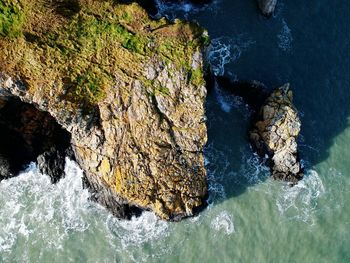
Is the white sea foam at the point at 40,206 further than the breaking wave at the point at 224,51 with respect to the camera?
No

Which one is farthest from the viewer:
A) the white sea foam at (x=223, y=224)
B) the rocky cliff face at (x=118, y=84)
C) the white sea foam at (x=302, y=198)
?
the white sea foam at (x=302, y=198)

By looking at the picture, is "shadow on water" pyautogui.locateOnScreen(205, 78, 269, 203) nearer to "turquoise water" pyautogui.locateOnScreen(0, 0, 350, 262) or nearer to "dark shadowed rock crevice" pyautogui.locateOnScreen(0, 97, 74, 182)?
"turquoise water" pyautogui.locateOnScreen(0, 0, 350, 262)

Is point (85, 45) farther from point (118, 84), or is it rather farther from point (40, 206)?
point (40, 206)

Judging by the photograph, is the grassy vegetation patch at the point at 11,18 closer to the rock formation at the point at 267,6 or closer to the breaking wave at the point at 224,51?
the breaking wave at the point at 224,51

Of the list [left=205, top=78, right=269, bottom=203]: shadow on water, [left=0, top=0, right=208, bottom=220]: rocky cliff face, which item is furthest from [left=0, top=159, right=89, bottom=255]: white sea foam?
[left=205, top=78, right=269, bottom=203]: shadow on water

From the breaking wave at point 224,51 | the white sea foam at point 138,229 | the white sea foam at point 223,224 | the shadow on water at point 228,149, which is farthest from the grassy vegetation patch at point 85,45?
the white sea foam at point 223,224

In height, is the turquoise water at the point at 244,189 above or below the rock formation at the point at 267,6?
below
